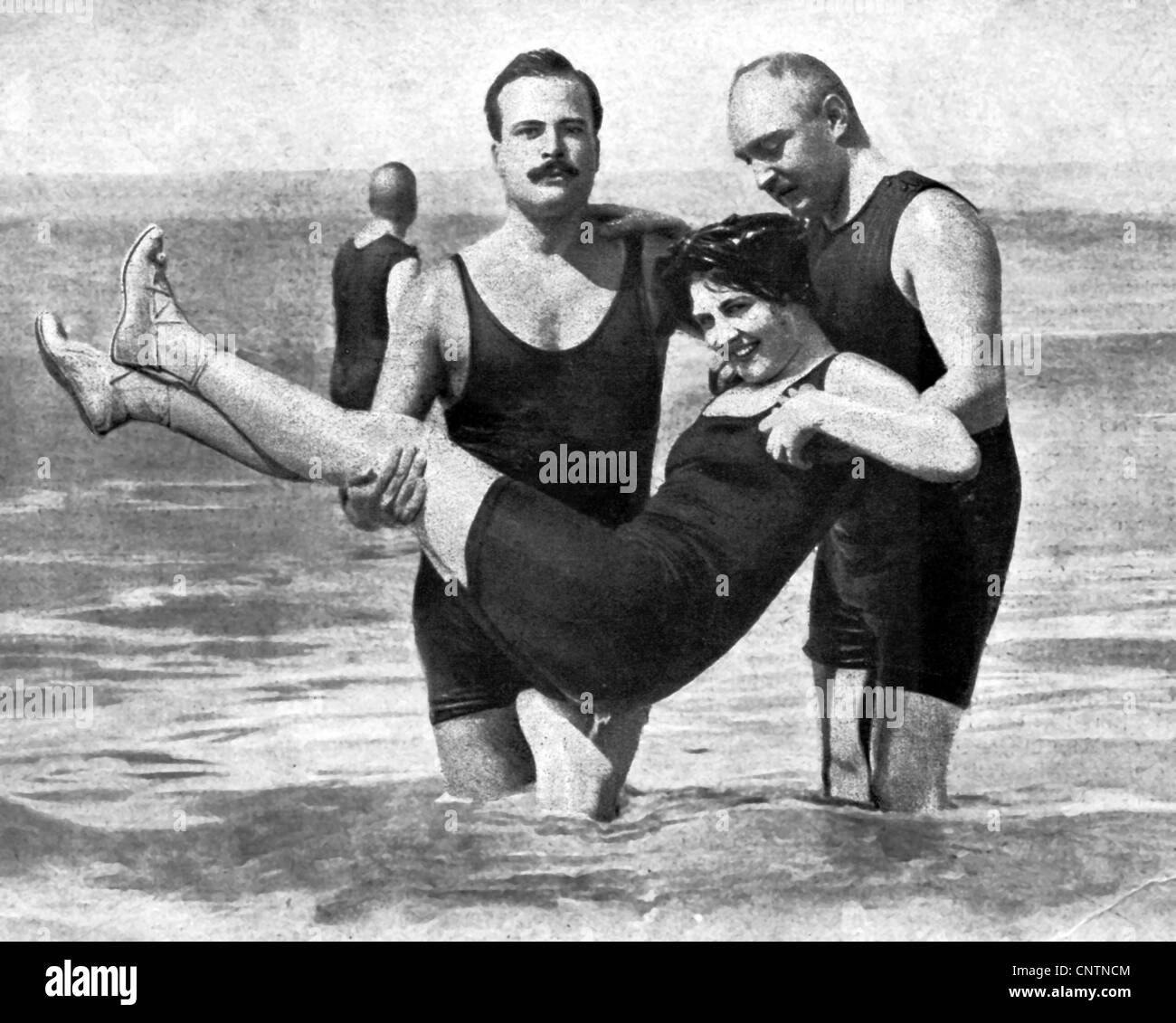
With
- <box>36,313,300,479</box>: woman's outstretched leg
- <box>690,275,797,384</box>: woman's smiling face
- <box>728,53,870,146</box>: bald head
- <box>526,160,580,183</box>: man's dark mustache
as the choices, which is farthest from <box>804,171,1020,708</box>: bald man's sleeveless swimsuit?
<box>36,313,300,479</box>: woman's outstretched leg

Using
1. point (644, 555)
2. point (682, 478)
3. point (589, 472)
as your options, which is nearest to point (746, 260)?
point (682, 478)

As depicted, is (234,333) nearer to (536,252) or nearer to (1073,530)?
(536,252)

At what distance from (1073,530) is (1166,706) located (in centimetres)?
65

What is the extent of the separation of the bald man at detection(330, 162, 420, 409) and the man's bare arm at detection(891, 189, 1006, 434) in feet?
5.25

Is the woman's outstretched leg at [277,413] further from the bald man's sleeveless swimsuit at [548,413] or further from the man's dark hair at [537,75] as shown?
the man's dark hair at [537,75]

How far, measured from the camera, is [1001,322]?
639cm

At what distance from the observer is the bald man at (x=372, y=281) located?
253 inches

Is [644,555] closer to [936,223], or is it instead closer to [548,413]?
[548,413]

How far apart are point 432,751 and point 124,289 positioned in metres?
1.83

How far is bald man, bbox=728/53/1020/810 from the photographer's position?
20.1 feet

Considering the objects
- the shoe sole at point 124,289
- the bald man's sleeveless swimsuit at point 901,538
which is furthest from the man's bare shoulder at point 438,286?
the bald man's sleeveless swimsuit at point 901,538

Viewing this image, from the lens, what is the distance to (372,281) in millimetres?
6508
